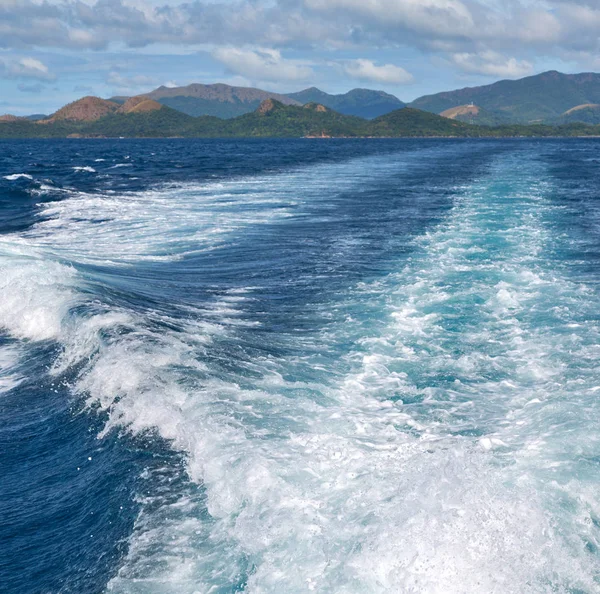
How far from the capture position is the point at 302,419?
38.8 feet

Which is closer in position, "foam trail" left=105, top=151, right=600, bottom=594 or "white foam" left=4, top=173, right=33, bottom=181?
"foam trail" left=105, top=151, right=600, bottom=594

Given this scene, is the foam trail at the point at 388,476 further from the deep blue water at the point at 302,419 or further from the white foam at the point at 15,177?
the white foam at the point at 15,177

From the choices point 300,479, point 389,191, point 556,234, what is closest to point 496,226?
point 556,234

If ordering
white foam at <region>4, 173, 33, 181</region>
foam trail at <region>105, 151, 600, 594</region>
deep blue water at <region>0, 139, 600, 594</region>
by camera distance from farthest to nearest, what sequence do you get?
white foam at <region>4, 173, 33, 181</region>, deep blue water at <region>0, 139, 600, 594</region>, foam trail at <region>105, 151, 600, 594</region>

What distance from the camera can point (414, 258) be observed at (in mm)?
24984

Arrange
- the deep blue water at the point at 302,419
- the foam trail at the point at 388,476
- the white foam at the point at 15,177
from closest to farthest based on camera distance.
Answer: the foam trail at the point at 388,476 < the deep blue water at the point at 302,419 < the white foam at the point at 15,177

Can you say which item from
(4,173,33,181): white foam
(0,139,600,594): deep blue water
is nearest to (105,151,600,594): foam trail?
(0,139,600,594): deep blue water

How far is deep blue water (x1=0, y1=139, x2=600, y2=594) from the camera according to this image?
812 cm

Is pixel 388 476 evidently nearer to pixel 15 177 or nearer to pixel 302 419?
pixel 302 419

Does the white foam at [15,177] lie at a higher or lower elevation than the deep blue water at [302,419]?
higher

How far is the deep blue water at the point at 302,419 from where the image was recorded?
8.12 metres

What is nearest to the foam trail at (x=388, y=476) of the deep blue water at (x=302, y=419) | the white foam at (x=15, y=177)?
the deep blue water at (x=302, y=419)

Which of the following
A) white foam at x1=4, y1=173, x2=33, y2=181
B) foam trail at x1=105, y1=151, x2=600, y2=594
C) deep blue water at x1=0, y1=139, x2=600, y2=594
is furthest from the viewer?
white foam at x1=4, y1=173, x2=33, y2=181

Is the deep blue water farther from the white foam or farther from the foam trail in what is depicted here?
the white foam
